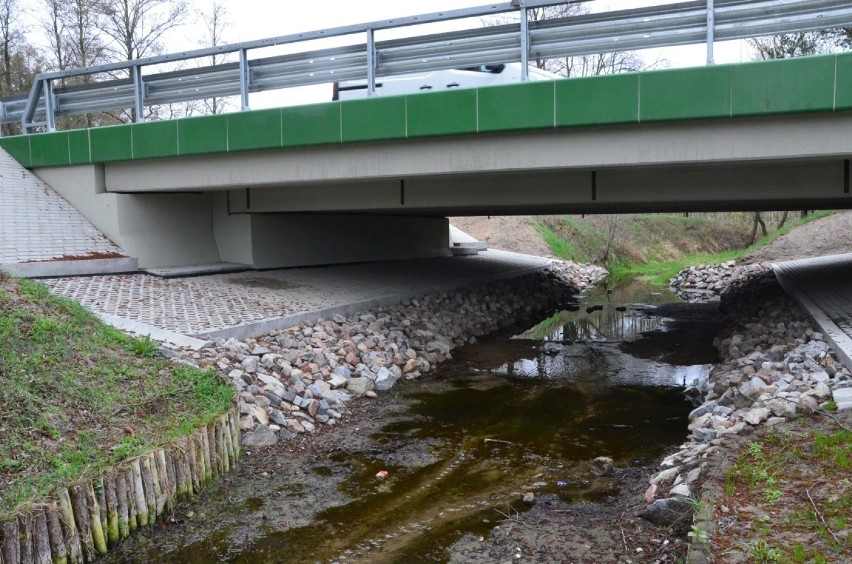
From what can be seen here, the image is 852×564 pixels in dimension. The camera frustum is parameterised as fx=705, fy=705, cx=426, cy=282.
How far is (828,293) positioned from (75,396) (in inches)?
Result: 542

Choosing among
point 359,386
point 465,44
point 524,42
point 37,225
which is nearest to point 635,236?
point 465,44

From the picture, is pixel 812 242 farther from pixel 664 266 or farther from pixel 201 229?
pixel 201 229

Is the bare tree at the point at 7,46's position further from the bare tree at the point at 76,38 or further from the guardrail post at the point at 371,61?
the guardrail post at the point at 371,61

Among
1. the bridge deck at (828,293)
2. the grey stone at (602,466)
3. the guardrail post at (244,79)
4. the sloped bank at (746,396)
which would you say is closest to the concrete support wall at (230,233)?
the guardrail post at (244,79)

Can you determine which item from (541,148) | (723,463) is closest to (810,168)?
(541,148)

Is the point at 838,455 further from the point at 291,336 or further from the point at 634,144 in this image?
the point at 291,336

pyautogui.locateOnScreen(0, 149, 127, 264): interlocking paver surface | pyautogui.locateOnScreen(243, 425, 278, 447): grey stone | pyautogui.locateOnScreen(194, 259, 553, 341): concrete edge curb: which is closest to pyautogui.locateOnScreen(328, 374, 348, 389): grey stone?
pyautogui.locateOnScreen(194, 259, 553, 341): concrete edge curb

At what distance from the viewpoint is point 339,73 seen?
1197 centimetres

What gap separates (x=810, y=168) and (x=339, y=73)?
25.7 feet

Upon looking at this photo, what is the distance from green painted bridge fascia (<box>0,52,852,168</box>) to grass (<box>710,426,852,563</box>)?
4.76 metres

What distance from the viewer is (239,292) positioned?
13.7 metres

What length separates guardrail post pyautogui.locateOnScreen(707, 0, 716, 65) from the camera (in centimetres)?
956

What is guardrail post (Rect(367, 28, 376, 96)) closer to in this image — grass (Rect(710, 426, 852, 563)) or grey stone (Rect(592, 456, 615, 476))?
grey stone (Rect(592, 456, 615, 476))

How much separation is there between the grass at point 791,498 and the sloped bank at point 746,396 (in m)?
0.24
